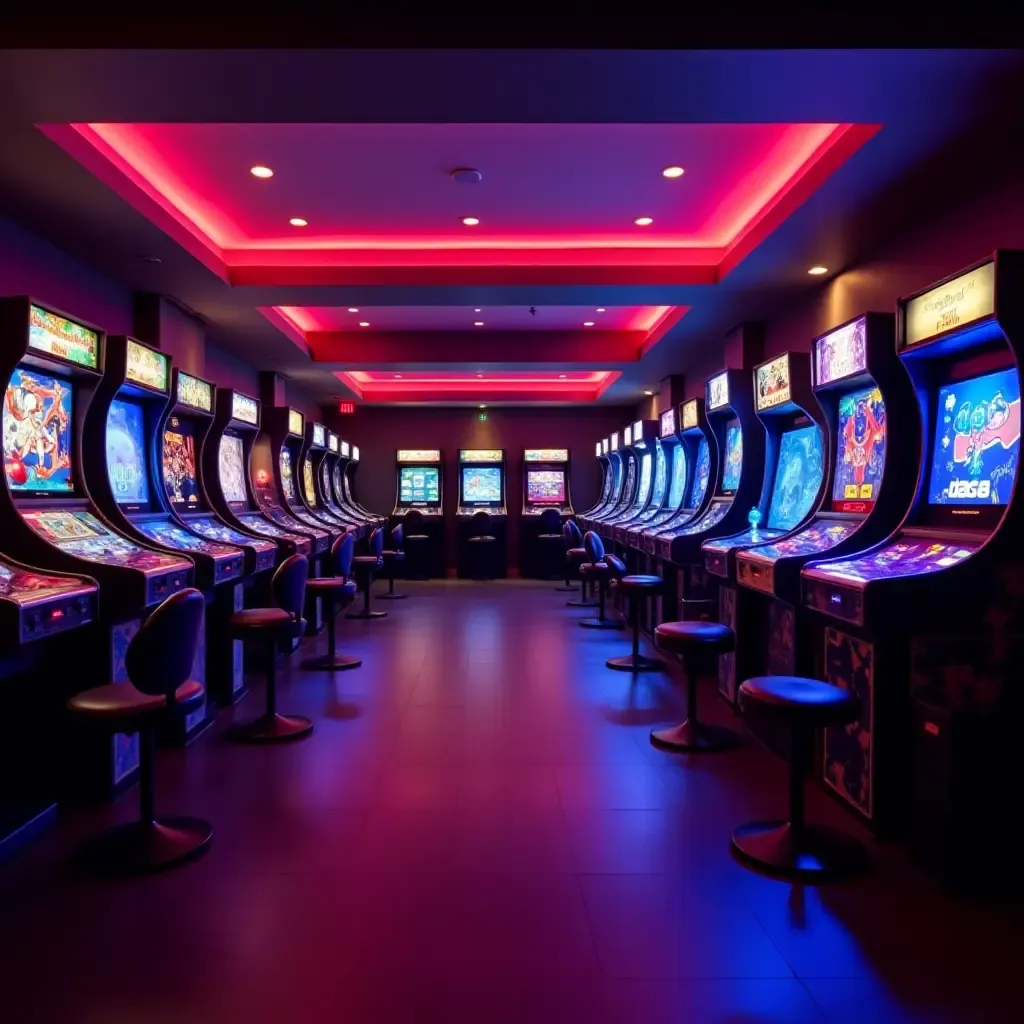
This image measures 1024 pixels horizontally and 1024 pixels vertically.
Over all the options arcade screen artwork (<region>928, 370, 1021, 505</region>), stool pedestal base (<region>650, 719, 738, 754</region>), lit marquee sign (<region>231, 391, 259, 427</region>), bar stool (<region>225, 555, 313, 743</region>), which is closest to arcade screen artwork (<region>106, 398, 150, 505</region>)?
bar stool (<region>225, 555, 313, 743</region>)

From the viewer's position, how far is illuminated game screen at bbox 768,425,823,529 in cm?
433

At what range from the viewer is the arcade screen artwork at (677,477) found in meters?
7.32

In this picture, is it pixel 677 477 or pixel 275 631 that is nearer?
pixel 275 631

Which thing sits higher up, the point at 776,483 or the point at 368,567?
the point at 776,483

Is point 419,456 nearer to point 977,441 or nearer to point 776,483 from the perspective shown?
point 776,483

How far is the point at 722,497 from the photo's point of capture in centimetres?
555

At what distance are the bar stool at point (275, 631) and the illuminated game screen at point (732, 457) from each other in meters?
3.12

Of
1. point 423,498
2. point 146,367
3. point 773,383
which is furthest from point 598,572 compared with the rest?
point 423,498

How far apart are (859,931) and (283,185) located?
4356 millimetres

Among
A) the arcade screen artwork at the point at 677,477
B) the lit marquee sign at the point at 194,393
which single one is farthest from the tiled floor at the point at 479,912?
the arcade screen artwork at the point at 677,477

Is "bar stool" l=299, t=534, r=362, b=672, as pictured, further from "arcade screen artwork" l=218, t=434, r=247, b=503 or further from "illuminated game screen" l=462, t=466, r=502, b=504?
"illuminated game screen" l=462, t=466, r=502, b=504

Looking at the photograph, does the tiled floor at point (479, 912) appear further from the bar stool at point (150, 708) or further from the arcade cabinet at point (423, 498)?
the arcade cabinet at point (423, 498)

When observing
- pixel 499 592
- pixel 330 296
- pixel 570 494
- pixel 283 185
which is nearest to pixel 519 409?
pixel 570 494

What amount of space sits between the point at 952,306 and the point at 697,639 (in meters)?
1.72
